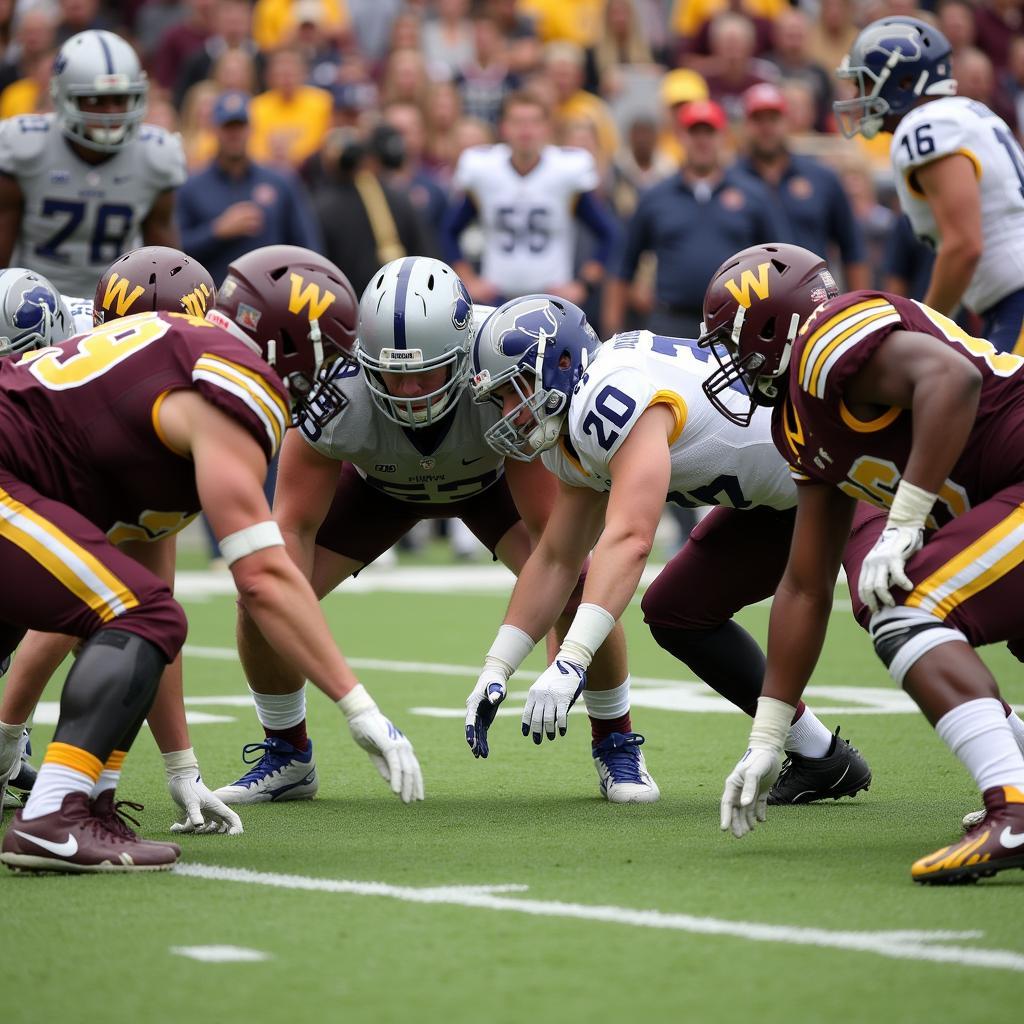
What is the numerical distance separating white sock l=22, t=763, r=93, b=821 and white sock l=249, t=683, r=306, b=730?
1.42 metres

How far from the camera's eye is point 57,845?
3930 mm

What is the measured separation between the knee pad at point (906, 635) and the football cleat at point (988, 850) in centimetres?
31

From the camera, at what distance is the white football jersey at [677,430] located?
15.6 feet

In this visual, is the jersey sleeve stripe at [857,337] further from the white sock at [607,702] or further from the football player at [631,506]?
the white sock at [607,702]

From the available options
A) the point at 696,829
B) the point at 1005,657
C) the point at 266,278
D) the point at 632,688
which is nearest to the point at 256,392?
the point at 266,278

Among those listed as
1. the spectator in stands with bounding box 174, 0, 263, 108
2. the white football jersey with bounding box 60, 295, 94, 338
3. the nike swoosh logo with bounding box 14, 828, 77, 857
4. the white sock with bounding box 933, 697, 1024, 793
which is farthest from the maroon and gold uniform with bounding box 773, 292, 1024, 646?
the spectator in stands with bounding box 174, 0, 263, 108

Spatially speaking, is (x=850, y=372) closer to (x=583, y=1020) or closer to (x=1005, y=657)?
(x=583, y=1020)

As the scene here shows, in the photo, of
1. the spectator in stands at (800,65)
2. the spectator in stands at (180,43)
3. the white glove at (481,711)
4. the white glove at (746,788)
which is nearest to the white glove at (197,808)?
the white glove at (481,711)

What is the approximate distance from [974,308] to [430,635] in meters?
3.06

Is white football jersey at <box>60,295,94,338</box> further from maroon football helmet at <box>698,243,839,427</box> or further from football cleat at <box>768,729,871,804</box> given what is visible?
football cleat at <box>768,729,871,804</box>

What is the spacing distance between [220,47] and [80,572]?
11.1 metres

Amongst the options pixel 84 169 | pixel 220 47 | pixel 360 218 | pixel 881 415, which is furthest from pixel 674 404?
pixel 220 47

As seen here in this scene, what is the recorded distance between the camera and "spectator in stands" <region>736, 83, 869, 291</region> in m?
11.1

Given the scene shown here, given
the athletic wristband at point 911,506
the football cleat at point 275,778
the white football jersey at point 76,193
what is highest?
the white football jersey at point 76,193
